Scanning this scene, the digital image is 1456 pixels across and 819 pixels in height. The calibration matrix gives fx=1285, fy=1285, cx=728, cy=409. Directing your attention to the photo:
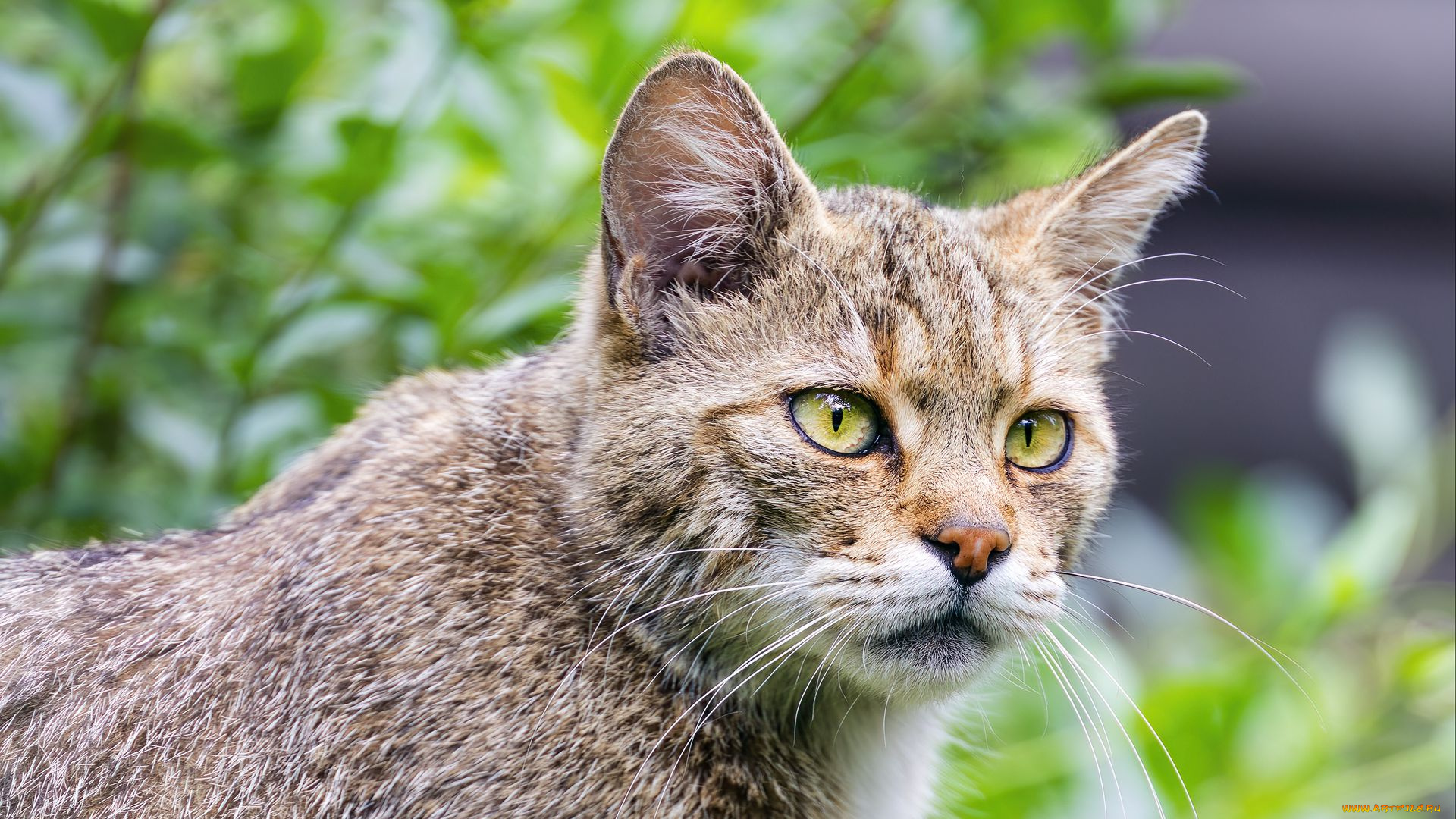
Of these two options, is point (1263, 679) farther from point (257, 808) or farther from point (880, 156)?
point (257, 808)

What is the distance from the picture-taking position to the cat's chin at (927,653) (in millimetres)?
Answer: 2246

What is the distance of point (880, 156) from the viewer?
10.8 feet

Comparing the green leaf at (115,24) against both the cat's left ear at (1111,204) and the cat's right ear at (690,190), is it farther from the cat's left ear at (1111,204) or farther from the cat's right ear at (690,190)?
the cat's left ear at (1111,204)

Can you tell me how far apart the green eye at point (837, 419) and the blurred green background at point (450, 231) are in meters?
0.62

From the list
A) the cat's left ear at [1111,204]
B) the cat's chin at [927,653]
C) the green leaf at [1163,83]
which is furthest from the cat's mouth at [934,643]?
the green leaf at [1163,83]

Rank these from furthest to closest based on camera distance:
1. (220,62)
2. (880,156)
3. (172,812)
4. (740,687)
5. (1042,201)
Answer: (220,62)
(880,156)
(1042,201)
(740,687)
(172,812)

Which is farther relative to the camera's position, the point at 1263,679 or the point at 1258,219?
the point at 1258,219

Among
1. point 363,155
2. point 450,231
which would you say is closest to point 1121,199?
point 363,155

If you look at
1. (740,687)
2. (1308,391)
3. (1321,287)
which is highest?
(1321,287)

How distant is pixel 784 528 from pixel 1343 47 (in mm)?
6323

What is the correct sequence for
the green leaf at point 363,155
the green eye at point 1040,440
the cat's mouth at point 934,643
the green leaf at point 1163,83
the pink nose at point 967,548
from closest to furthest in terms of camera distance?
the pink nose at point 967,548 → the cat's mouth at point 934,643 → the green eye at point 1040,440 → the green leaf at point 363,155 → the green leaf at point 1163,83

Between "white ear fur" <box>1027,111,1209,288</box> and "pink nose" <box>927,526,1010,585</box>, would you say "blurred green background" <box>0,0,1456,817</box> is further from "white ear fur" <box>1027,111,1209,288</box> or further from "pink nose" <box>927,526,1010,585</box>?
"white ear fur" <box>1027,111,1209,288</box>

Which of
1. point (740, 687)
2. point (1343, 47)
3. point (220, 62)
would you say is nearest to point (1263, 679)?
point (740, 687)

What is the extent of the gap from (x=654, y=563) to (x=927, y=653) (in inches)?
20.0
